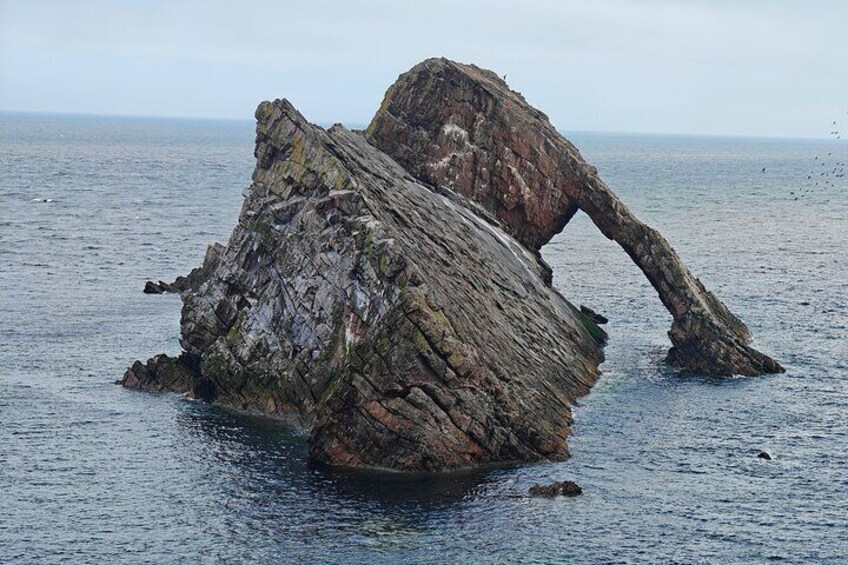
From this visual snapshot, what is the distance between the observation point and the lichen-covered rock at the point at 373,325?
255 feet

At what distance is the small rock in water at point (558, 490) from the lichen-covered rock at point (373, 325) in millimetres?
6197

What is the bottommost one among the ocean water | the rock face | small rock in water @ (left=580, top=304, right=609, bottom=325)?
the ocean water

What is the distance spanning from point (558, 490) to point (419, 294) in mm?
16458

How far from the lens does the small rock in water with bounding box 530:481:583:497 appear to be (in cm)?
7225

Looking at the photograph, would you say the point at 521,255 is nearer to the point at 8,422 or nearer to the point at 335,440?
the point at 335,440

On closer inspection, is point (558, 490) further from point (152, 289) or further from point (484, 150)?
point (152, 289)

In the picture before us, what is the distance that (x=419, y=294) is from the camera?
80500 millimetres

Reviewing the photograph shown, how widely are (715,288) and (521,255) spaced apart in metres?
35.0

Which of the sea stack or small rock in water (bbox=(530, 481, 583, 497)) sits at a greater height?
the sea stack

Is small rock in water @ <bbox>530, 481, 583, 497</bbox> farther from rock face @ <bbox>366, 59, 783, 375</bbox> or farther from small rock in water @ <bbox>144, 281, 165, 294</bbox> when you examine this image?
small rock in water @ <bbox>144, 281, 165, 294</bbox>

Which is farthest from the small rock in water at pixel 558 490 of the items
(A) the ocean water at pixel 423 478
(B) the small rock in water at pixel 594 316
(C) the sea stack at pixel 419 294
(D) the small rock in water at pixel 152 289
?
(D) the small rock in water at pixel 152 289

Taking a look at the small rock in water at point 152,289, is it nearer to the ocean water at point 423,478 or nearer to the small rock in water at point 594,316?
the ocean water at point 423,478

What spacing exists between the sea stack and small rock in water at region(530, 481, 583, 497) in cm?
618

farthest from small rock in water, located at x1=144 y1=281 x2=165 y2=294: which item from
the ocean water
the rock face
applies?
the rock face
